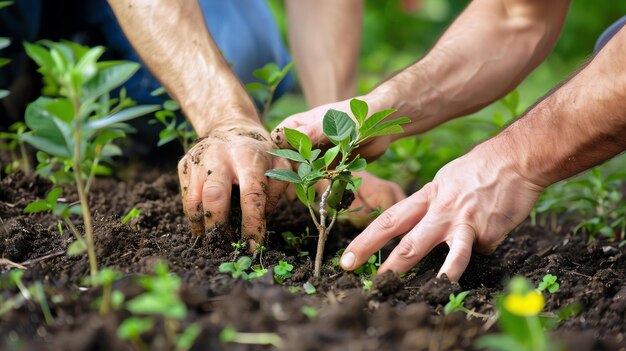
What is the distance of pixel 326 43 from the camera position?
3098 millimetres

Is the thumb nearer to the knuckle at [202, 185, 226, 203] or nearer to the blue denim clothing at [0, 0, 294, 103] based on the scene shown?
the knuckle at [202, 185, 226, 203]

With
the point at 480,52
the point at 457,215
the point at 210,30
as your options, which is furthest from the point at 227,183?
the point at 210,30

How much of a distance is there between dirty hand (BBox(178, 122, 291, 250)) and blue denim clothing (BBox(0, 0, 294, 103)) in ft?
4.69

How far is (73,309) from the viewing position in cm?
116

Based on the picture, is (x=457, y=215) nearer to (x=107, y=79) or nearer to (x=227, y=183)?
(x=227, y=183)

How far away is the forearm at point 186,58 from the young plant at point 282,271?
55cm

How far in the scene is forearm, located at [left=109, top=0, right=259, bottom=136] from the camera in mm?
2000

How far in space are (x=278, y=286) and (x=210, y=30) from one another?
2.24 metres

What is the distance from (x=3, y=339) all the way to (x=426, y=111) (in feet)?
5.45

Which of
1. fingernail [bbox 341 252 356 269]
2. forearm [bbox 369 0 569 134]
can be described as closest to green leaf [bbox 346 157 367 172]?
fingernail [bbox 341 252 356 269]

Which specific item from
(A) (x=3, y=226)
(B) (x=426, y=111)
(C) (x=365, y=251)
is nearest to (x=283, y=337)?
(C) (x=365, y=251)

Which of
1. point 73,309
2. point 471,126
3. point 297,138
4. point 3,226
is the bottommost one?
point 471,126

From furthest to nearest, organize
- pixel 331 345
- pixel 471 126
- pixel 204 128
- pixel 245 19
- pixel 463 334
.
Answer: pixel 471 126 → pixel 245 19 → pixel 204 128 → pixel 463 334 → pixel 331 345

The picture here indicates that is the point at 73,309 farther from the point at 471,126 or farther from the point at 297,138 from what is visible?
the point at 471,126
